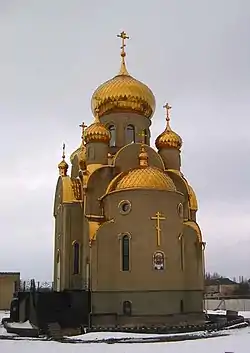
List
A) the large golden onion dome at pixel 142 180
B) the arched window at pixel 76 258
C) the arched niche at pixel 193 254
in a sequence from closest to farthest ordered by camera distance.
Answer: the large golden onion dome at pixel 142 180 < the arched niche at pixel 193 254 < the arched window at pixel 76 258

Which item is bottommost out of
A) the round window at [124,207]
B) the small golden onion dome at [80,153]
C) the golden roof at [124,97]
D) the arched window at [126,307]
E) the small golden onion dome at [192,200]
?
the arched window at [126,307]

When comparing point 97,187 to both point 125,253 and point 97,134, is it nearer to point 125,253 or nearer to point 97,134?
point 97,134

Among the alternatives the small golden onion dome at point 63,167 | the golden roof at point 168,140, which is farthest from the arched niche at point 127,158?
the small golden onion dome at point 63,167

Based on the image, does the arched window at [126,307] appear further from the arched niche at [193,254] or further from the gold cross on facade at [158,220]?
the arched niche at [193,254]

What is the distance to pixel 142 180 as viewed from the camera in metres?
22.1

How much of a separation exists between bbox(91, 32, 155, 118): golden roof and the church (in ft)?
0.17

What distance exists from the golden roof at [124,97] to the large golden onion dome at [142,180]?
13.9ft

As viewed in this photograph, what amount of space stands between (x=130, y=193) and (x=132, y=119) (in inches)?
231

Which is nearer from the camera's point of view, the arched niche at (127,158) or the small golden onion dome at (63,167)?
the arched niche at (127,158)

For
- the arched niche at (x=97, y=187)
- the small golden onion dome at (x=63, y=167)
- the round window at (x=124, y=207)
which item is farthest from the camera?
the small golden onion dome at (x=63, y=167)

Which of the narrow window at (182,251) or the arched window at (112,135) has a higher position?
the arched window at (112,135)

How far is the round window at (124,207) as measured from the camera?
71.8ft

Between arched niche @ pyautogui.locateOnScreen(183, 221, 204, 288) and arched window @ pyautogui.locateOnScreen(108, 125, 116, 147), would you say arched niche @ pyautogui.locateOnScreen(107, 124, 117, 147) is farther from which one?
arched niche @ pyautogui.locateOnScreen(183, 221, 204, 288)

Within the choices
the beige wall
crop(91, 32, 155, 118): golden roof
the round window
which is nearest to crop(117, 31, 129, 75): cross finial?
crop(91, 32, 155, 118): golden roof
